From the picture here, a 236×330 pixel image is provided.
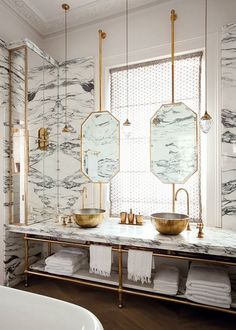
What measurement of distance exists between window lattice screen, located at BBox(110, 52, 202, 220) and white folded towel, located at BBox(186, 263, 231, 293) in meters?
0.56

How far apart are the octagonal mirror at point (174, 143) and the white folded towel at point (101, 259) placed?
952 mm

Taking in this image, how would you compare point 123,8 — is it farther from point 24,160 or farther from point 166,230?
point 166,230

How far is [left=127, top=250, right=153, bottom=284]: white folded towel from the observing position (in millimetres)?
2119

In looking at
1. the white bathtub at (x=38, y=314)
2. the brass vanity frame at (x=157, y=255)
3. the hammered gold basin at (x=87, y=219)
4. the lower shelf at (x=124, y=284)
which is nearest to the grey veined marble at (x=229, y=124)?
the brass vanity frame at (x=157, y=255)

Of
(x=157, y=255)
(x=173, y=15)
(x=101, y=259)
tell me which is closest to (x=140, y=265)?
(x=157, y=255)

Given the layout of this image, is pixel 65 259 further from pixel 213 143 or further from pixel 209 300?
pixel 213 143

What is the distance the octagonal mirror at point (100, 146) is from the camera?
9.32 feet

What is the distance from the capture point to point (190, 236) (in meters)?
2.13

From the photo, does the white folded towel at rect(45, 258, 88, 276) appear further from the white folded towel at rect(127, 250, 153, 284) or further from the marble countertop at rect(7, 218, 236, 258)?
the white folded towel at rect(127, 250, 153, 284)

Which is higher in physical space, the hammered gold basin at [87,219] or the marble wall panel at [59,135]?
the marble wall panel at [59,135]

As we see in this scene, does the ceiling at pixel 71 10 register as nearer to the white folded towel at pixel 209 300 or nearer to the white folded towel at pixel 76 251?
the white folded towel at pixel 76 251

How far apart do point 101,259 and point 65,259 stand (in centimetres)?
45

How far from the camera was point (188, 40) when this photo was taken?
250cm

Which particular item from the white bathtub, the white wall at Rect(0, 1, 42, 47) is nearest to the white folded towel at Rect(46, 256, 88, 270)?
the white bathtub
